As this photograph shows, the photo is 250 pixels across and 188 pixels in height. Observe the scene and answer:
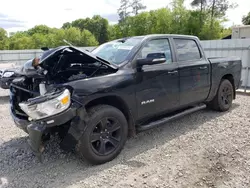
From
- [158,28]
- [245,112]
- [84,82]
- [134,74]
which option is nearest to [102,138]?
[84,82]

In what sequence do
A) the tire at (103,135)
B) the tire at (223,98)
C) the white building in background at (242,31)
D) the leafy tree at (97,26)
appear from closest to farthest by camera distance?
the tire at (103,135) < the tire at (223,98) < the white building in background at (242,31) < the leafy tree at (97,26)

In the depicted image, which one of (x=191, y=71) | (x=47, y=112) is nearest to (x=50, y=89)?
(x=47, y=112)

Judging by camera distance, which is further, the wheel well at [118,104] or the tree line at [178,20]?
the tree line at [178,20]

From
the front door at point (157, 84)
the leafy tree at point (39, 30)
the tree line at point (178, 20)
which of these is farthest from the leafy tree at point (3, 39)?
the front door at point (157, 84)

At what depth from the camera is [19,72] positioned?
3645mm

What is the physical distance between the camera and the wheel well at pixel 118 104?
3.43 m

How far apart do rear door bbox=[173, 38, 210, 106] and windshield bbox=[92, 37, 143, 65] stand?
912 millimetres

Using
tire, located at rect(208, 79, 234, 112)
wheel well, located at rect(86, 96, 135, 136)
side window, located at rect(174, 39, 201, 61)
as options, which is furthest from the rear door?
wheel well, located at rect(86, 96, 135, 136)

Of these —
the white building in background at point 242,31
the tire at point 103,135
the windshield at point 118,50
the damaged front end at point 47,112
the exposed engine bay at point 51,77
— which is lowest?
the tire at point 103,135

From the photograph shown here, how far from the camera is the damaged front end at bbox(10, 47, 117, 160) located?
2928 millimetres

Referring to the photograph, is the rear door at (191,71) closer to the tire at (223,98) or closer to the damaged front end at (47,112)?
the tire at (223,98)

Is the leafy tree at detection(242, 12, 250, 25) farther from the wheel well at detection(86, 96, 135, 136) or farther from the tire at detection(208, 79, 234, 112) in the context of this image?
the wheel well at detection(86, 96, 135, 136)

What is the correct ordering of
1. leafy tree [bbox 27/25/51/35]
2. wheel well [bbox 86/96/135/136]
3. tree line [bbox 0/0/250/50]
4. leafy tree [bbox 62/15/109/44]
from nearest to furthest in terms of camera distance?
wheel well [bbox 86/96/135/136] < tree line [bbox 0/0/250/50] < leafy tree [bbox 62/15/109/44] < leafy tree [bbox 27/25/51/35]

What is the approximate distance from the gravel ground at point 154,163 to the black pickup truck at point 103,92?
0.31 m
